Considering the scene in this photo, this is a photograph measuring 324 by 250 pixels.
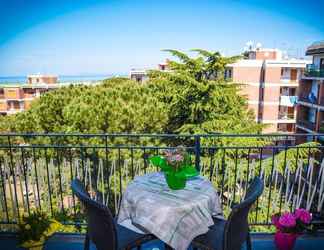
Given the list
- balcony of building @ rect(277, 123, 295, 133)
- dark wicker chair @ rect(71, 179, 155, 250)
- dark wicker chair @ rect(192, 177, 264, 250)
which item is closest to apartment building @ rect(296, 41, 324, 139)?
balcony of building @ rect(277, 123, 295, 133)

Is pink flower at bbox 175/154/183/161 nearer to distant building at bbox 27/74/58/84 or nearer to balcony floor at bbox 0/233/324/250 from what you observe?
balcony floor at bbox 0/233/324/250

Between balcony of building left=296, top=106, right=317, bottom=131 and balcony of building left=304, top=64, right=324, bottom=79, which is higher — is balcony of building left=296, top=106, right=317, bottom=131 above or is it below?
below

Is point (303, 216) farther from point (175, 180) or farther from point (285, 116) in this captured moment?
point (285, 116)

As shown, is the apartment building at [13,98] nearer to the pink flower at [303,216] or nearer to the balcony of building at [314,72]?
the balcony of building at [314,72]

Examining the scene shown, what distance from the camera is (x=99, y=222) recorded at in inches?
63.8

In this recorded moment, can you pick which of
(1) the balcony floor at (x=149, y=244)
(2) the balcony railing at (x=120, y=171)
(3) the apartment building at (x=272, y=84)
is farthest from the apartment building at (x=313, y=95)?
(1) the balcony floor at (x=149, y=244)

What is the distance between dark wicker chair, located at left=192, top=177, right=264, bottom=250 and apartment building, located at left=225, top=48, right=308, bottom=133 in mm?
21185

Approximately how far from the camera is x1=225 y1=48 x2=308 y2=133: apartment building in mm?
21984

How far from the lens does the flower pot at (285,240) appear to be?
85.6 inches

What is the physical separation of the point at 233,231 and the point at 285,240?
2.91 ft

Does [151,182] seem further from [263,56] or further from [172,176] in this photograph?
[263,56]

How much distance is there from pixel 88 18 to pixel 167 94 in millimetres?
13841

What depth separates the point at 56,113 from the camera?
10094 millimetres

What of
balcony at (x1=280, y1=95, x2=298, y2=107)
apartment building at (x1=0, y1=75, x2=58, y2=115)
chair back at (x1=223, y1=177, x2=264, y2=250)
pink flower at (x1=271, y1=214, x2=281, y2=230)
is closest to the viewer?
chair back at (x1=223, y1=177, x2=264, y2=250)
